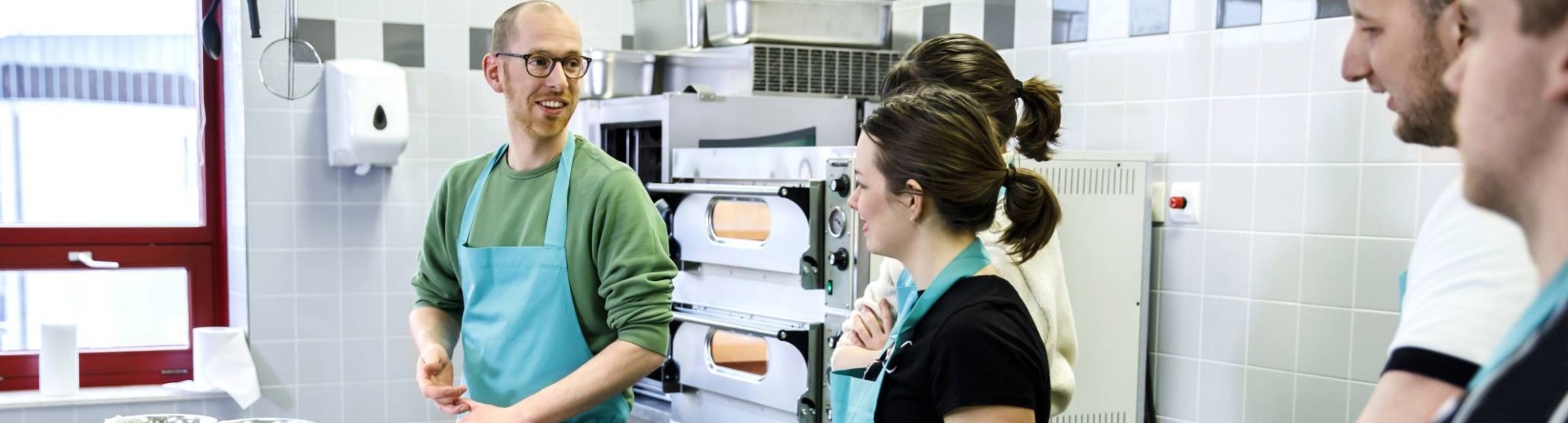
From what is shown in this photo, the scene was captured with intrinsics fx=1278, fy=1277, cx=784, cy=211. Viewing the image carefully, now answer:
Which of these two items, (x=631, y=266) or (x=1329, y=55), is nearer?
(x=631, y=266)

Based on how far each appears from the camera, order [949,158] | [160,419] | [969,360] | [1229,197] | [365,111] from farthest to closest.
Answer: [365,111] → [1229,197] → [160,419] → [949,158] → [969,360]

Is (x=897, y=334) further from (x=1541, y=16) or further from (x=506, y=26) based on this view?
(x=1541, y=16)

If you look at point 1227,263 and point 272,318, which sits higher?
point 1227,263

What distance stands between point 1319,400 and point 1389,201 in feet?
1.36

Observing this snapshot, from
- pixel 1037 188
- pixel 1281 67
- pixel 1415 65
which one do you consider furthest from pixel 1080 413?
pixel 1415 65

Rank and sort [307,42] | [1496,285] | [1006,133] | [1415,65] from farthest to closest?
[307,42], [1006,133], [1415,65], [1496,285]

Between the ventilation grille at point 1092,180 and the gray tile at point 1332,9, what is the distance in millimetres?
473

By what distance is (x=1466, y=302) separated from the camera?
25.4 inches

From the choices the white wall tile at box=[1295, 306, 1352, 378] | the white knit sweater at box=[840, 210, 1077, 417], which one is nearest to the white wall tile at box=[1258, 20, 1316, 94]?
the white wall tile at box=[1295, 306, 1352, 378]

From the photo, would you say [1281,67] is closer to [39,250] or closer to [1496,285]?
[1496,285]

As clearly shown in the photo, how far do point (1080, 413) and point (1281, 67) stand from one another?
0.79 meters

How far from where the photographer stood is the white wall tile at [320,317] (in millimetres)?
3547

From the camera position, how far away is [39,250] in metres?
3.41

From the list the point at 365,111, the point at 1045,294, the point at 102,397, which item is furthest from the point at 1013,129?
the point at 102,397
